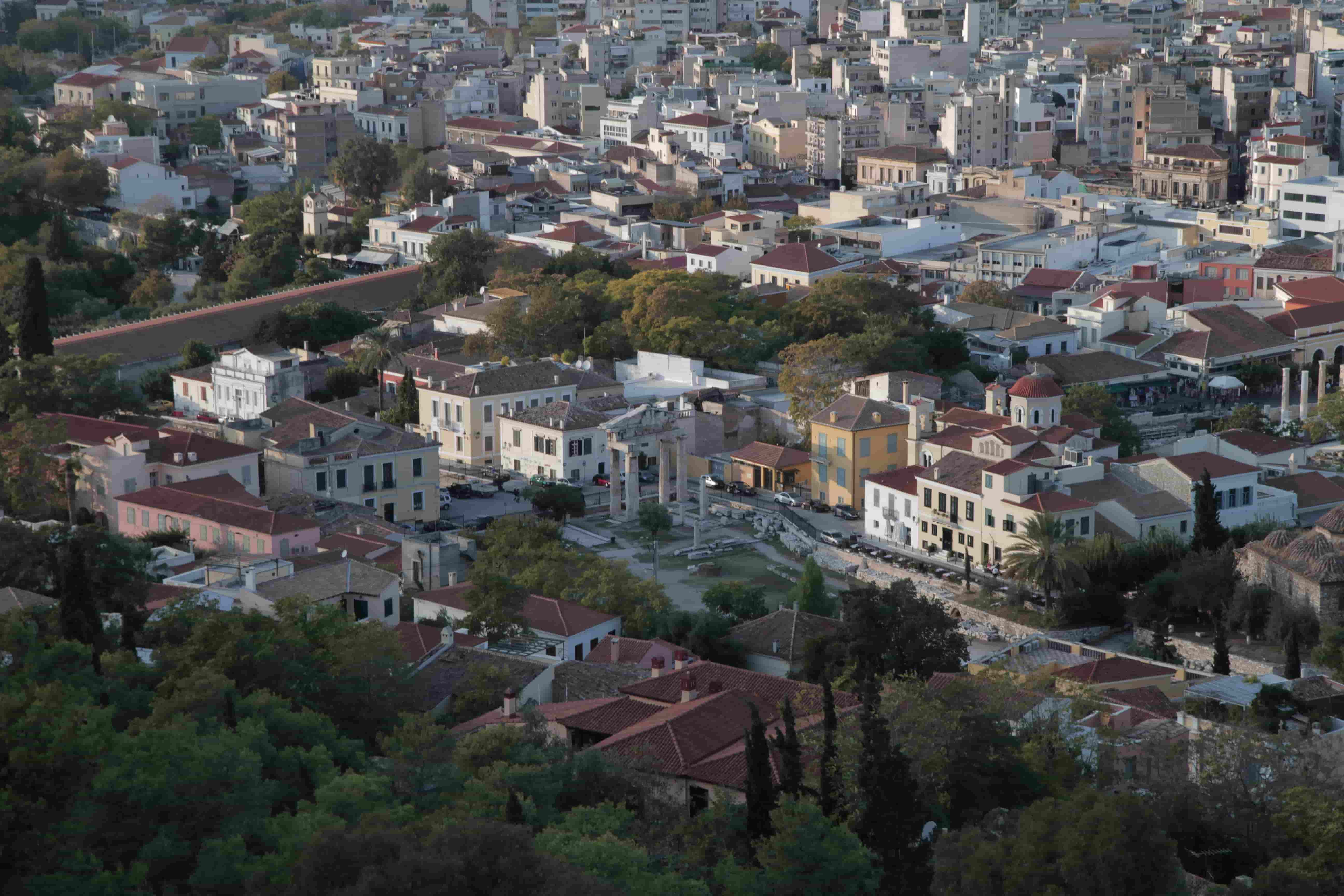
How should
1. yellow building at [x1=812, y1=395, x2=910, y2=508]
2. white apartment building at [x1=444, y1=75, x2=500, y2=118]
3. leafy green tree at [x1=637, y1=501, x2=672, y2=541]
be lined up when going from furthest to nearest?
1. white apartment building at [x1=444, y1=75, x2=500, y2=118]
2. yellow building at [x1=812, y1=395, x2=910, y2=508]
3. leafy green tree at [x1=637, y1=501, x2=672, y2=541]

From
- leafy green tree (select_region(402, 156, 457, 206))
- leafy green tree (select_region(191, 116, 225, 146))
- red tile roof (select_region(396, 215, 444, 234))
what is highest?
leafy green tree (select_region(191, 116, 225, 146))

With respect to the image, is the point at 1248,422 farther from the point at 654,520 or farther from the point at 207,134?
the point at 207,134

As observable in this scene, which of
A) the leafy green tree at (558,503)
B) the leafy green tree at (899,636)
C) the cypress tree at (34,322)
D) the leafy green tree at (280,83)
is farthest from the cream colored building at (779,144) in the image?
the leafy green tree at (899,636)

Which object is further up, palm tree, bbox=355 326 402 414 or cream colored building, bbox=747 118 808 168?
cream colored building, bbox=747 118 808 168

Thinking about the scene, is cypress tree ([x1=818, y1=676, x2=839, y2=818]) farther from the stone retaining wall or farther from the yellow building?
the yellow building

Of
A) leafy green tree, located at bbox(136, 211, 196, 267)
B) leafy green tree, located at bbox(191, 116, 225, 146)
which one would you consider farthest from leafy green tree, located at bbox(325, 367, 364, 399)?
leafy green tree, located at bbox(191, 116, 225, 146)

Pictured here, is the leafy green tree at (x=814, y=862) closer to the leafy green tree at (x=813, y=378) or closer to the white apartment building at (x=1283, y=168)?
the leafy green tree at (x=813, y=378)

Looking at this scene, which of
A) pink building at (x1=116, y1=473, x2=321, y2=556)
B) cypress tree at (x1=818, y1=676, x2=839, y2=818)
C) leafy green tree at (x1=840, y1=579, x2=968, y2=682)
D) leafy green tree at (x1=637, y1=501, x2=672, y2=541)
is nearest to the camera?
cypress tree at (x1=818, y1=676, x2=839, y2=818)
